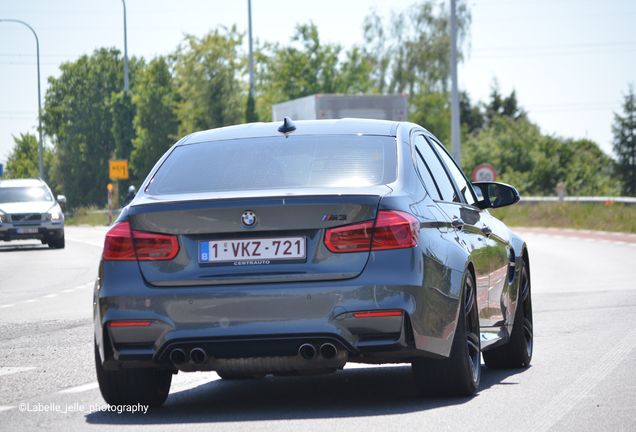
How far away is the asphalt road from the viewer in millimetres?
5477

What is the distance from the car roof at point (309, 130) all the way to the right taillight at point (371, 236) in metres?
1.04

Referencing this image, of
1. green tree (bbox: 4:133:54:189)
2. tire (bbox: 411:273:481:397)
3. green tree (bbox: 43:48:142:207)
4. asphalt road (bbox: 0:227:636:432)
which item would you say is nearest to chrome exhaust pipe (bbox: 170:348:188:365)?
asphalt road (bbox: 0:227:636:432)

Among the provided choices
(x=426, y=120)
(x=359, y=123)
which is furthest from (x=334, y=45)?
(x=359, y=123)

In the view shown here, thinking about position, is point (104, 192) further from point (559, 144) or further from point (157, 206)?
point (157, 206)

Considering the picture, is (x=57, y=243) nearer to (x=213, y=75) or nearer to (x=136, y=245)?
(x=136, y=245)

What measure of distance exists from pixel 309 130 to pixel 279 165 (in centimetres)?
51

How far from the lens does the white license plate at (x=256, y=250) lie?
537 centimetres

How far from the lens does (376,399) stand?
20.4 feet

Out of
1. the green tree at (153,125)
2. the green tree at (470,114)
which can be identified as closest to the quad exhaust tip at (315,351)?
the green tree at (153,125)

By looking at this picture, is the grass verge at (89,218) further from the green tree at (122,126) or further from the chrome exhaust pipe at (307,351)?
the chrome exhaust pipe at (307,351)

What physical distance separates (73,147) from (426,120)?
130ft

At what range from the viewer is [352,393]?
6492mm

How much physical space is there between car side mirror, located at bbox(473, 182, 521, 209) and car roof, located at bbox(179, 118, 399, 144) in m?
1.35

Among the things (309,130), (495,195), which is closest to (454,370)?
(309,130)
